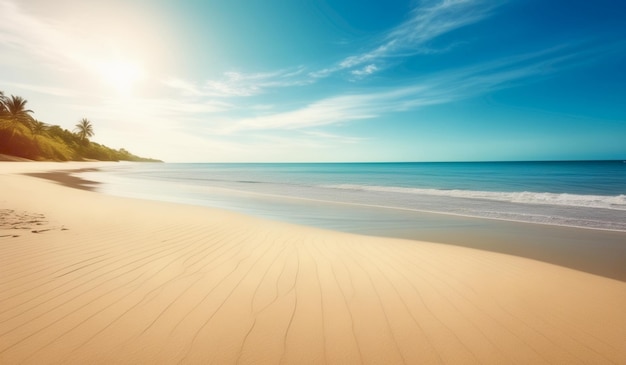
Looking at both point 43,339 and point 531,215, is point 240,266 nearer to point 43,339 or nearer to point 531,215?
point 43,339

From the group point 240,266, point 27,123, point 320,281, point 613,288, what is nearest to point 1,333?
point 240,266

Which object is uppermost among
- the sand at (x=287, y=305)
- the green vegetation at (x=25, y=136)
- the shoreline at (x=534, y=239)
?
the green vegetation at (x=25, y=136)

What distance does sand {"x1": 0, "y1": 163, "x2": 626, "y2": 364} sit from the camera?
2.74 meters

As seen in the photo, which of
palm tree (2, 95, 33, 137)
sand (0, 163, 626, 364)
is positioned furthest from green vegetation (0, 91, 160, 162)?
sand (0, 163, 626, 364)

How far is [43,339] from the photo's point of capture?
2699 millimetres

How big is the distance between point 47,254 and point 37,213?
18.2ft

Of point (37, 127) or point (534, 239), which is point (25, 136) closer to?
point (37, 127)

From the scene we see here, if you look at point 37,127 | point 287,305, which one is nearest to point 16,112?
point 37,127

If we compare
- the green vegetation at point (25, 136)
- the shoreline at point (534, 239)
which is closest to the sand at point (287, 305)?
the shoreline at point (534, 239)

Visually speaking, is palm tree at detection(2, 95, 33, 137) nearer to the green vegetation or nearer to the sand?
the green vegetation

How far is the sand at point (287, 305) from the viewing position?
2736 mm

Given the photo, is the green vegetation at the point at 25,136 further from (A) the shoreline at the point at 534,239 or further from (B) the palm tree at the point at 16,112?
(A) the shoreline at the point at 534,239

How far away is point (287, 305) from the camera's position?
3.67m

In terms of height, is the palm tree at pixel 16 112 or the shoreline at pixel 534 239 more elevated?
the palm tree at pixel 16 112
